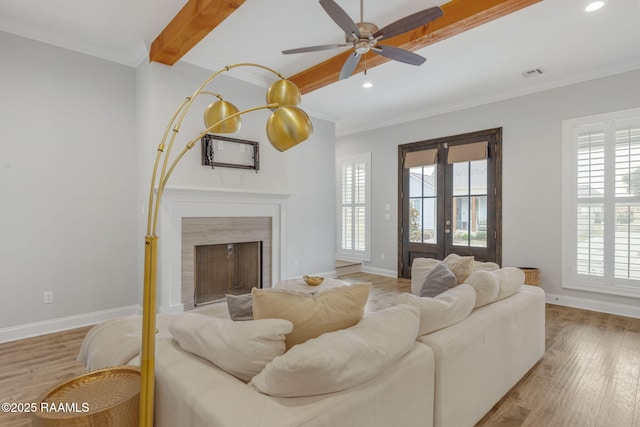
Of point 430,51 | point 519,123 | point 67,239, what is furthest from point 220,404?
point 519,123

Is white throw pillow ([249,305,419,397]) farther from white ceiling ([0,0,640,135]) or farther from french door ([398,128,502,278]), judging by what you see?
french door ([398,128,502,278])

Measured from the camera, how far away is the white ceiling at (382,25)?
9.25 ft

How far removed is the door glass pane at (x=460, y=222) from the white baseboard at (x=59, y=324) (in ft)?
14.7

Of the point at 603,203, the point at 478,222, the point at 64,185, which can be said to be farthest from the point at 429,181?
the point at 64,185

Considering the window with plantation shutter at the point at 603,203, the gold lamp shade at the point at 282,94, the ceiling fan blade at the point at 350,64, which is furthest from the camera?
the window with plantation shutter at the point at 603,203

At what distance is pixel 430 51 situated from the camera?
3527 mm

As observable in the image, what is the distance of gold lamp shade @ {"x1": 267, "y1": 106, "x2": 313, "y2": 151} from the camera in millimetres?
1186

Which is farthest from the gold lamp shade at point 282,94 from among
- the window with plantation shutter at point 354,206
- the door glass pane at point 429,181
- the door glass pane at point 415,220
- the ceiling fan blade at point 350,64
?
the window with plantation shutter at point 354,206

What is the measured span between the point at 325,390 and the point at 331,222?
4.67 m

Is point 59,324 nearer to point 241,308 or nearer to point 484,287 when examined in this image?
point 241,308

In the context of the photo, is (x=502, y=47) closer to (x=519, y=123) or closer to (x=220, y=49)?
(x=519, y=123)

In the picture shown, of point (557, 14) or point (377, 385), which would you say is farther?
point (557, 14)

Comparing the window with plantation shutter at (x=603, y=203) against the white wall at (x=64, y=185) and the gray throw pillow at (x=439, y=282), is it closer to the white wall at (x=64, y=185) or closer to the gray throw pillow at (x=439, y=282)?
the gray throw pillow at (x=439, y=282)

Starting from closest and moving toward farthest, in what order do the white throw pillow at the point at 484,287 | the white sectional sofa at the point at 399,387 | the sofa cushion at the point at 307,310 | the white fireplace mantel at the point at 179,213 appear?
the white sectional sofa at the point at 399,387
the sofa cushion at the point at 307,310
the white throw pillow at the point at 484,287
the white fireplace mantel at the point at 179,213
